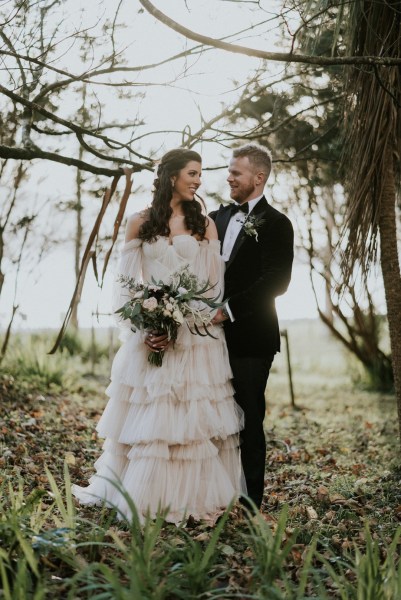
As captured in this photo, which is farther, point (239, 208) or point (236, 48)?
point (239, 208)

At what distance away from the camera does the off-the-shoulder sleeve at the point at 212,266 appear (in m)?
4.56

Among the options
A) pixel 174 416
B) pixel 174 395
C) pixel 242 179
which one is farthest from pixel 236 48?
pixel 174 416

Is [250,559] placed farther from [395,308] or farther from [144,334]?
[395,308]

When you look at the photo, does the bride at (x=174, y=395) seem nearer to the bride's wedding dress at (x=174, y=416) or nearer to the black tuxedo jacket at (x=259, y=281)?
the bride's wedding dress at (x=174, y=416)

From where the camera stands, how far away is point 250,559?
11.6 feet

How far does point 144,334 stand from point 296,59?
191 cm

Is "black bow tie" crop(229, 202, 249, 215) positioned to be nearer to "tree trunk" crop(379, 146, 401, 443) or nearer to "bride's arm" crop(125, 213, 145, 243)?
"bride's arm" crop(125, 213, 145, 243)

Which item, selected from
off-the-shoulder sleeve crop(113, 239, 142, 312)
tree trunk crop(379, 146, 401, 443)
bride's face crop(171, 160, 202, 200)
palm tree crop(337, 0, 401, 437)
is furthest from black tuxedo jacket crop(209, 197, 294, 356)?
tree trunk crop(379, 146, 401, 443)

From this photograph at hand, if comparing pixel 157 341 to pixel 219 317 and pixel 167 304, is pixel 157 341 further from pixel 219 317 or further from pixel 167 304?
pixel 219 317

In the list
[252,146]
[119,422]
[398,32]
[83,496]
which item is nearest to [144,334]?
[119,422]

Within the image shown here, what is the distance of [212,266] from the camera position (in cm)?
459

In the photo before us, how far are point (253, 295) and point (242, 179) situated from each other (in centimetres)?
82

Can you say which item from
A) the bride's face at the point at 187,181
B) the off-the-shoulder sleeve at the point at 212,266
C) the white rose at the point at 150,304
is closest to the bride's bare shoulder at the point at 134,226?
the bride's face at the point at 187,181

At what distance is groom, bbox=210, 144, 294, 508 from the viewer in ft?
15.2
